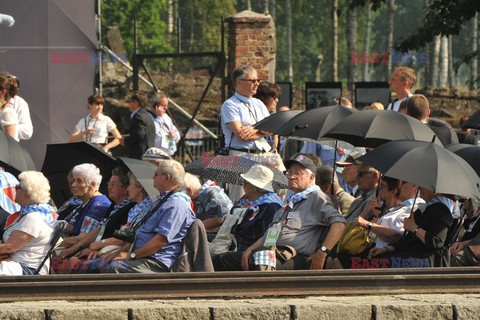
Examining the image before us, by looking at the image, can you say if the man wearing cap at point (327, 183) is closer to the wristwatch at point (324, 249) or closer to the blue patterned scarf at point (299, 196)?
the blue patterned scarf at point (299, 196)

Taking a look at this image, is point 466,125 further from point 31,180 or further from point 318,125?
point 31,180

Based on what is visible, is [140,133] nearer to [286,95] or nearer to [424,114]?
[286,95]

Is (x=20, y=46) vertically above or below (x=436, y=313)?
above

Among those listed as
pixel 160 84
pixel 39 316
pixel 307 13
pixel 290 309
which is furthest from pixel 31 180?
pixel 307 13

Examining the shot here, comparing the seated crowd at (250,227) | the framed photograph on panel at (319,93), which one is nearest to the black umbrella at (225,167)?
the seated crowd at (250,227)

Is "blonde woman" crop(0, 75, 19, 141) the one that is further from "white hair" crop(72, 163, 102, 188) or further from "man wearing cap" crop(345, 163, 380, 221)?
"man wearing cap" crop(345, 163, 380, 221)

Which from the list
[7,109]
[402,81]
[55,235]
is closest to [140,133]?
[7,109]

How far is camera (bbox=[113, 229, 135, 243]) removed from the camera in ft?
33.5

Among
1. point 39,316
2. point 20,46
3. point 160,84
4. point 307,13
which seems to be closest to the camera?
point 39,316

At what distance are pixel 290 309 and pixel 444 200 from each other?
77.5 inches

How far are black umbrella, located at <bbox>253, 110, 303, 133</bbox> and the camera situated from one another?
2.16 m

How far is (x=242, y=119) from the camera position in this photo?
13086 mm

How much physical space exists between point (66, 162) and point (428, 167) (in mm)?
4567

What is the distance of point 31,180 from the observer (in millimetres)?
9859
